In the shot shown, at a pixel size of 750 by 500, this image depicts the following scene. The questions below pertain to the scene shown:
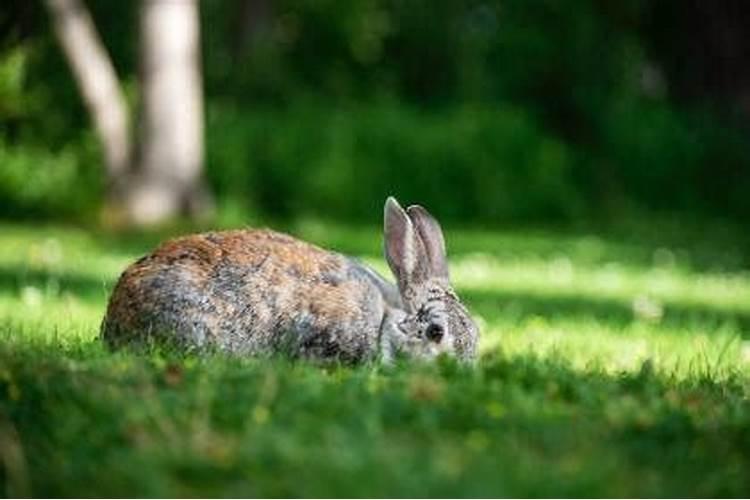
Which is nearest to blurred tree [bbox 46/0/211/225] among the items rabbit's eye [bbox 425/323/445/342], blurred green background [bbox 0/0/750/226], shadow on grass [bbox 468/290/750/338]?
blurred green background [bbox 0/0/750/226]

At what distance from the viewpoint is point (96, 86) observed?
21.2 m

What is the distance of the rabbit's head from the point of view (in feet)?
22.7

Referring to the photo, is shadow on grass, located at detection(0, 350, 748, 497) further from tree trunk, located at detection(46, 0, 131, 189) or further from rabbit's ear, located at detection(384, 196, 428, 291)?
tree trunk, located at detection(46, 0, 131, 189)

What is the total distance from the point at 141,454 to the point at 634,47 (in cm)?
2741

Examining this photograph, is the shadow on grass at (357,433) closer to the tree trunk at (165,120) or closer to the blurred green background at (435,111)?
the tree trunk at (165,120)

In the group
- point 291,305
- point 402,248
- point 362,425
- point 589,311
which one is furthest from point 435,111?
point 362,425

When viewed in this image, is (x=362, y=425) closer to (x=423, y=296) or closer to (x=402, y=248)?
(x=423, y=296)

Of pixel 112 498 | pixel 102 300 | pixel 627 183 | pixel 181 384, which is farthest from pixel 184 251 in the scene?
pixel 627 183

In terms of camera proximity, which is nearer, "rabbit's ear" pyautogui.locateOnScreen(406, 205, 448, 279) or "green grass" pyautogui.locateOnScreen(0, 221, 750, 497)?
"green grass" pyautogui.locateOnScreen(0, 221, 750, 497)

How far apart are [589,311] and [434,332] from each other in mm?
4823

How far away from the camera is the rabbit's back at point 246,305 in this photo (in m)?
7.07

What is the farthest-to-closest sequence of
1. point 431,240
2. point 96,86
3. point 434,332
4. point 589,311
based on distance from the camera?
point 96,86 → point 589,311 → point 431,240 → point 434,332

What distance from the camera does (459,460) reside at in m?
4.80

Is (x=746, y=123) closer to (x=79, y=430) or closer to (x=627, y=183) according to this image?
(x=627, y=183)
